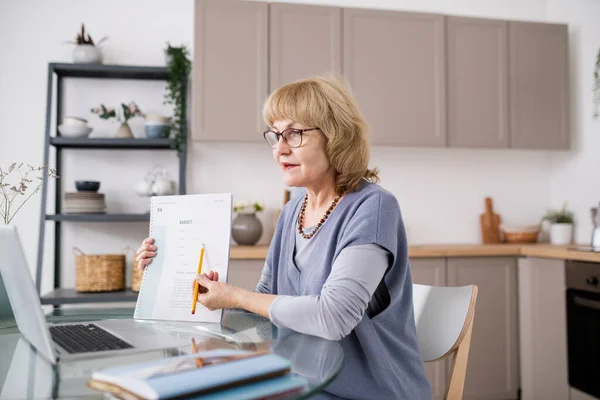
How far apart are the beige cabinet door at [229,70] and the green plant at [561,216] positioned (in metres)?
2.06

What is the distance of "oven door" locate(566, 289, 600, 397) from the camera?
8.61ft

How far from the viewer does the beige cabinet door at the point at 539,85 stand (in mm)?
3523

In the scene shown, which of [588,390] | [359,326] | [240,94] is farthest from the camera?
[240,94]

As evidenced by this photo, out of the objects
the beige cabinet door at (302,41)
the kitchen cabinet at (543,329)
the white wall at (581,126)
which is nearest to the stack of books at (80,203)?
the beige cabinet door at (302,41)

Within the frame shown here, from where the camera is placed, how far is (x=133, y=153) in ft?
11.3

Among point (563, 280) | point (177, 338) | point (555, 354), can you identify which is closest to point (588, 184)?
point (563, 280)

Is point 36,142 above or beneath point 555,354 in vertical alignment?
above

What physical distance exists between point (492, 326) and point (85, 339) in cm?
257

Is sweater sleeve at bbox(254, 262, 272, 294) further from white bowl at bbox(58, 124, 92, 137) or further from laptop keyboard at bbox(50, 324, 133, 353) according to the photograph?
white bowl at bbox(58, 124, 92, 137)

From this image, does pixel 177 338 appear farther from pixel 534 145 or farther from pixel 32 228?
pixel 534 145

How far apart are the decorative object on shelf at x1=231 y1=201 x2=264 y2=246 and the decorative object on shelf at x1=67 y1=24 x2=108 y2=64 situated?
1207mm

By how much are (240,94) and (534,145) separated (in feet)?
6.41

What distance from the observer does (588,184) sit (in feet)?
11.7

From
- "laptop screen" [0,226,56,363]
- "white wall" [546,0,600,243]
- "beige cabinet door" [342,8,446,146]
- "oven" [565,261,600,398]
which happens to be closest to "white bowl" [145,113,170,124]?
"beige cabinet door" [342,8,446,146]
